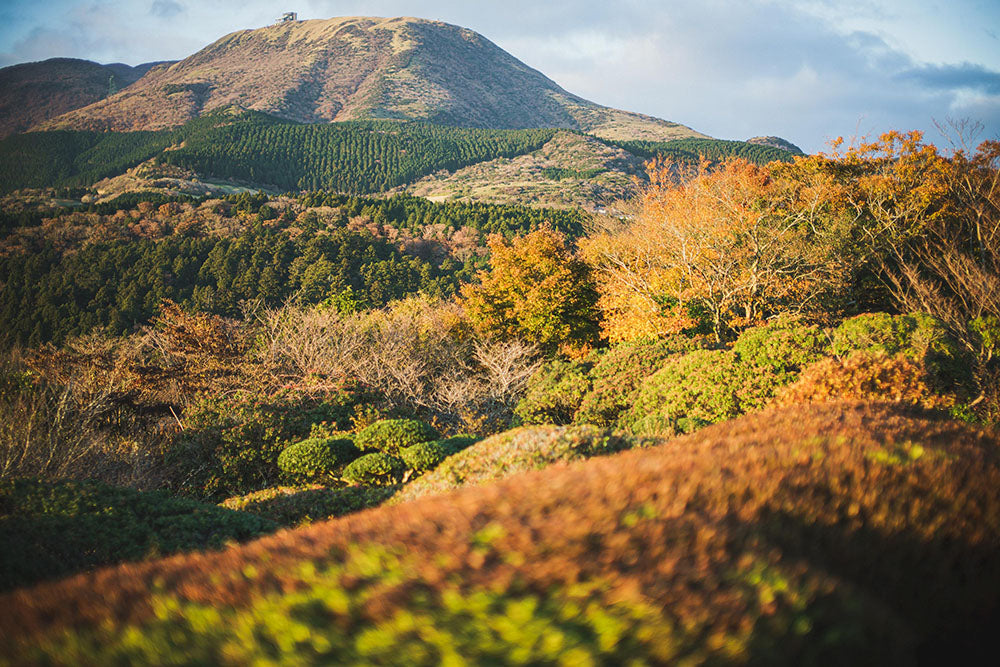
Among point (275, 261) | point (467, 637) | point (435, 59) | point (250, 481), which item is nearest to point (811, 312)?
point (250, 481)

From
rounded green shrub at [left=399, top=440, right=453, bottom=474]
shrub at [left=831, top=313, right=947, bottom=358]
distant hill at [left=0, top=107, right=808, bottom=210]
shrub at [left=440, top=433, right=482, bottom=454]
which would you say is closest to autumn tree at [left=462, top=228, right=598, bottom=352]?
shrub at [left=440, top=433, right=482, bottom=454]

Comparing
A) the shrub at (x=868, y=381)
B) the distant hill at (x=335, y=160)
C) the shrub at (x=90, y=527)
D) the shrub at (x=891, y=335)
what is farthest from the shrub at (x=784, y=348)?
the distant hill at (x=335, y=160)

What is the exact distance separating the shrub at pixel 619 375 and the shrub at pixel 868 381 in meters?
4.29

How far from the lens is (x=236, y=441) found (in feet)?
34.5

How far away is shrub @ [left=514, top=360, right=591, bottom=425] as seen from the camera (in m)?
11.8

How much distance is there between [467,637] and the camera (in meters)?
1.61

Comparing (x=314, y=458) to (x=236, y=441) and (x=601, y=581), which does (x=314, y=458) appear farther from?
(x=601, y=581)

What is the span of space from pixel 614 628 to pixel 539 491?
974 millimetres

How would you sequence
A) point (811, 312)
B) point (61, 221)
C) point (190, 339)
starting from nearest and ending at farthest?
point (190, 339)
point (811, 312)
point (61, 221)

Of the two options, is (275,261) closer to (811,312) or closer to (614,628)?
(811,312)

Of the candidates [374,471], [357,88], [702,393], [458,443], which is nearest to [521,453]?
[458,443]

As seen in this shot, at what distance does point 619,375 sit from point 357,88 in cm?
18280

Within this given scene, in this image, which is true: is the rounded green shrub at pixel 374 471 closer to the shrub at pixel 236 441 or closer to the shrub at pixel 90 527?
the shrub at pixel 90 527

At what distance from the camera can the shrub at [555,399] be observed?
11781mm
